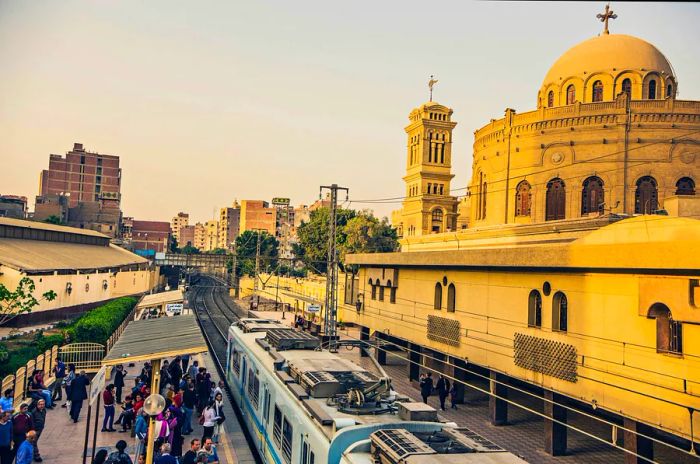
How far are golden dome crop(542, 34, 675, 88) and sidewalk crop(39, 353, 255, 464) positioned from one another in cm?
3605

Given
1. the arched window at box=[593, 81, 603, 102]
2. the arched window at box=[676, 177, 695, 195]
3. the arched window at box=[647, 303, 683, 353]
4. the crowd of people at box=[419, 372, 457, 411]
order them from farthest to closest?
the arched window at box=[593, 81, 603, 102]
the arched window at box=[676, 177, 695, 195]
the crowd of people at box=[419, 372, 457, 411]
the arched window at box=[647, 303, 683, 353]

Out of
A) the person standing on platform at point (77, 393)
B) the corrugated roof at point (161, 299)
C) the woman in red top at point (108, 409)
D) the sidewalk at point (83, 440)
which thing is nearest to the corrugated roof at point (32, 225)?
the corrugated roof at point (161, 299)

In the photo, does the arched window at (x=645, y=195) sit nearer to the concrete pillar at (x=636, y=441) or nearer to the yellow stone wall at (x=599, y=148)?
the yellow stone wall at (x=599, y=148)

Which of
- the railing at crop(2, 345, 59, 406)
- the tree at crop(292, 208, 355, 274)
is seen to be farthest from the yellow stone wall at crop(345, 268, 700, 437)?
the tree at crop(292, 208, 355, 274)

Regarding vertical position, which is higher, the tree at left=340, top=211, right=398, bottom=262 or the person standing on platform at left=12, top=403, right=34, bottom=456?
the tree at left=340, top=211, right=398, bottom=262

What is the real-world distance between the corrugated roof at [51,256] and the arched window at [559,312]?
26553mm

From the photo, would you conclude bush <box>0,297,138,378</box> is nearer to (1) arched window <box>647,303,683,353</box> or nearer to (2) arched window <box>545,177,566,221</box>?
(1) arched window <box>647,303,683,353</box>

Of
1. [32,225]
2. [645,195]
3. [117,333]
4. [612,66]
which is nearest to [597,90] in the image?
[612,66]

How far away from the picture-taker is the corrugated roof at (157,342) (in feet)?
47.4

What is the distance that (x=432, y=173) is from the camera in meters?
66.1

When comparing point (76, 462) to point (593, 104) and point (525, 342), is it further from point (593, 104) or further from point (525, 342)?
point (593, 104)

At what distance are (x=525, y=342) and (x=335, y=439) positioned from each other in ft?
34.8

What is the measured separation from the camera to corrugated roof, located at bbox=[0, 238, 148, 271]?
32.8m

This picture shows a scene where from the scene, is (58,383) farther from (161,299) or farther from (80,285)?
(80,285)
